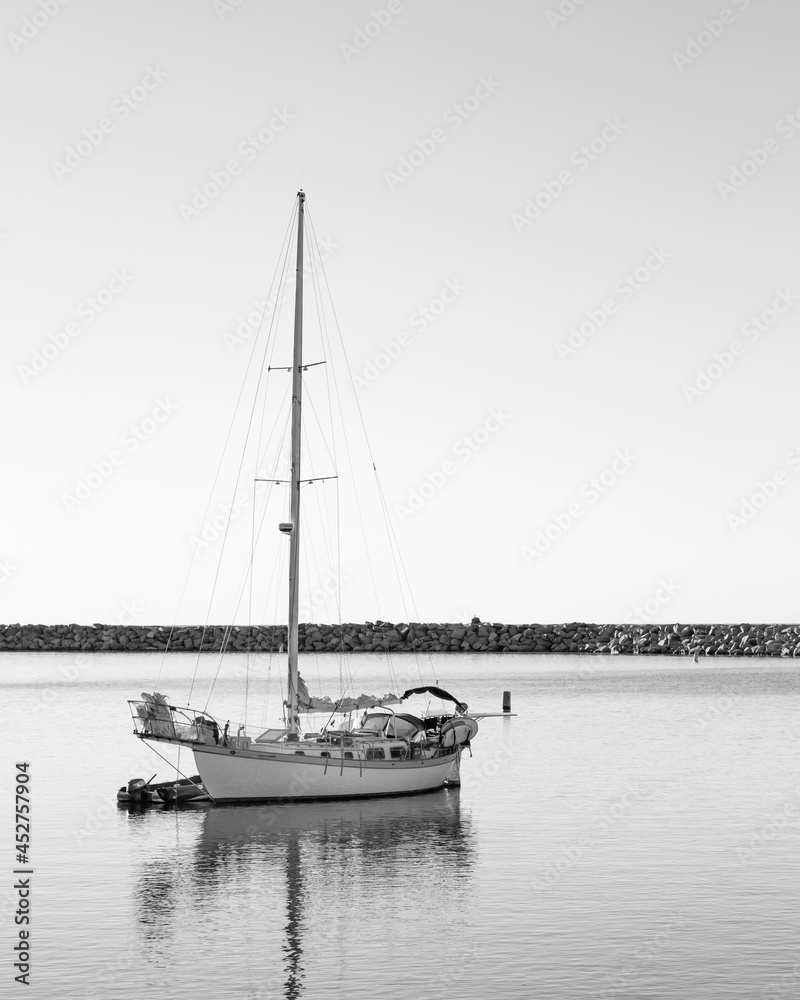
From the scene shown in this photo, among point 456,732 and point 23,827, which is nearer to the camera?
point 23,827

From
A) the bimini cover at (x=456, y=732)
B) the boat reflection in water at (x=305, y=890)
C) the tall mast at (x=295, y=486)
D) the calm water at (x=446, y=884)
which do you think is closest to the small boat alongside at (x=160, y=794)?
the calm water at (x=446, y=884)

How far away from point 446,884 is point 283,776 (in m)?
10.6

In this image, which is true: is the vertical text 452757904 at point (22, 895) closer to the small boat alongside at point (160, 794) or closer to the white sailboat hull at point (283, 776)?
the small boat alongside at point (160, 794)

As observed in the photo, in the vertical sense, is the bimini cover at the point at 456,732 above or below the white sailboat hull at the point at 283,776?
above

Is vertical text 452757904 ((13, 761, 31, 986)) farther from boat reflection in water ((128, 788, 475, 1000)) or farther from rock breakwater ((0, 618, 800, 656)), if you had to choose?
rock breakwater ((0, 618, 800, 656))

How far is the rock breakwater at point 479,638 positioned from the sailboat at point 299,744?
12062cm

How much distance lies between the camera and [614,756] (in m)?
54.4

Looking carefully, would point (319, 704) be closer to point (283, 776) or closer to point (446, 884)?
point (283, 776)

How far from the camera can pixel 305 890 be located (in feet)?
92.3

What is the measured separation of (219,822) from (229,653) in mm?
148615

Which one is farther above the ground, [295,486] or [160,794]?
[295,486]

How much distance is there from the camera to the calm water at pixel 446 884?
21.7 meters

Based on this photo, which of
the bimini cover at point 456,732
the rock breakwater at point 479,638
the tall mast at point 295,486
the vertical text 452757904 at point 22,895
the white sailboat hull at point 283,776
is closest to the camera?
the vertical text 452757904 at point 22,895

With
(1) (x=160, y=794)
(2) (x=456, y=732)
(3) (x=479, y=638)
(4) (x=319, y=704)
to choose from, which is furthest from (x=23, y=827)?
(3) (x=479, y=638)
